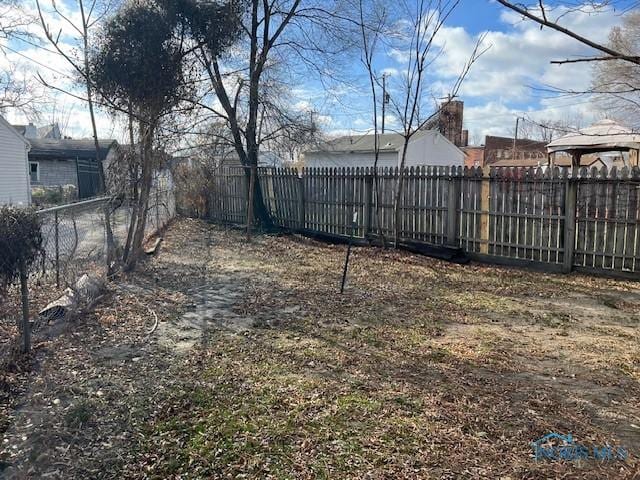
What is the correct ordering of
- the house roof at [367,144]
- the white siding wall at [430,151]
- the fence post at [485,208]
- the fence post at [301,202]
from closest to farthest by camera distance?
the fence post at [485,208]
the fence post at [301,202]
the house roof at [367,144]
the white siding wall at [430,151]

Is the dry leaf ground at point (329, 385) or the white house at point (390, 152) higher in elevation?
the white house at point (390, 152)

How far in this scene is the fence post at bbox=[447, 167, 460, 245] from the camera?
31.2 ft

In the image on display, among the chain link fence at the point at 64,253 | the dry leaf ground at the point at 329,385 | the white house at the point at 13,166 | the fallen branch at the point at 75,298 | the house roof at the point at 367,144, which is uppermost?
the house roof at the point at 367,144

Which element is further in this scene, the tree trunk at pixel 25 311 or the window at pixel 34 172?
the window at pixel 34 172

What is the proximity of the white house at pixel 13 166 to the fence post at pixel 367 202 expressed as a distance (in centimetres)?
1523

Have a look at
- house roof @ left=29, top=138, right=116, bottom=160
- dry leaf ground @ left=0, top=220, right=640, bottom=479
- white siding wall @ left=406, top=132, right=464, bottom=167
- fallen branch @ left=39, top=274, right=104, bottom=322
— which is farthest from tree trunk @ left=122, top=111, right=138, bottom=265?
house roof @ left=29, top=138, right=116, bottom=160

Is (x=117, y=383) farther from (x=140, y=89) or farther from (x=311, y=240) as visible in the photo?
(x=311, y=240)

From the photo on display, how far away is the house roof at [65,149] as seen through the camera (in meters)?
29.9

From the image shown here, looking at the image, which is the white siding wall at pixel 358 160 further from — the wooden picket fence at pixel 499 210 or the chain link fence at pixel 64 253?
the chain link fence at pixel 64 253

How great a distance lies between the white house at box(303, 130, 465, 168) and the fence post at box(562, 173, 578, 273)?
652 inches

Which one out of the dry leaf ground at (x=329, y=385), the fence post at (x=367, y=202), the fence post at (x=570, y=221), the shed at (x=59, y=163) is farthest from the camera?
the shed at (x=59, y=163)

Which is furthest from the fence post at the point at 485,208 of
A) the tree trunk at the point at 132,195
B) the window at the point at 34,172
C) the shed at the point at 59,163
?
the window at the point at 34,172

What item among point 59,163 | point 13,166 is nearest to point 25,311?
point 13,166

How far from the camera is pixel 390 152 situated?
2591 centimetres
